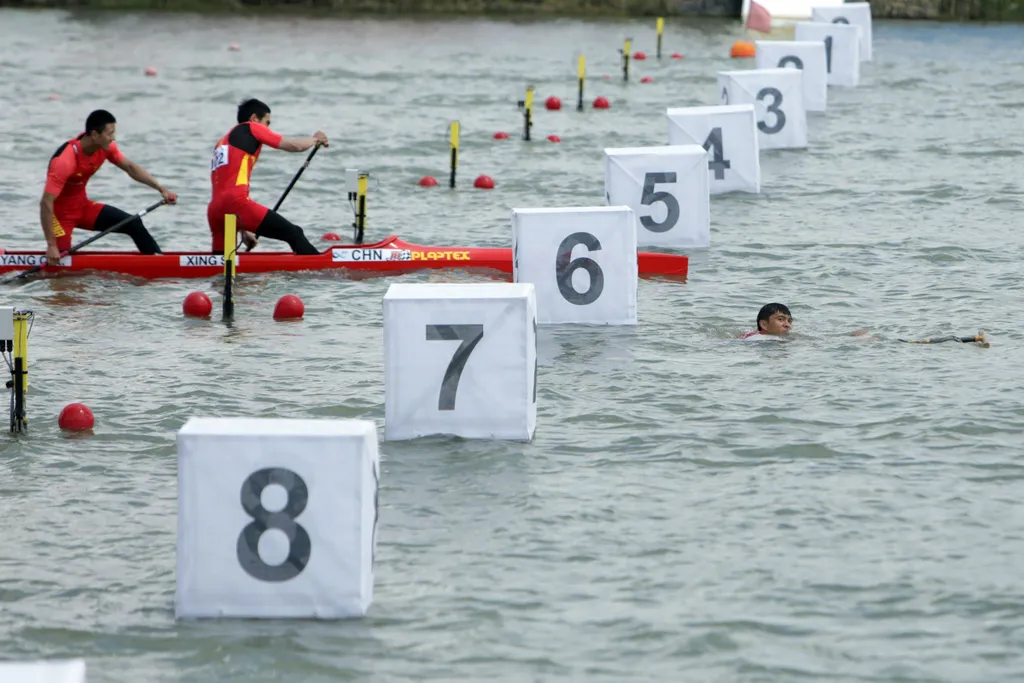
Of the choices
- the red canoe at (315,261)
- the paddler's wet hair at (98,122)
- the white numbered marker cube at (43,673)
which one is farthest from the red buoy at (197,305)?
the white numbered marker cube at (43,673)

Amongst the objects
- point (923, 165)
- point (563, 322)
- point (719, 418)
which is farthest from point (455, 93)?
point (719, 418)

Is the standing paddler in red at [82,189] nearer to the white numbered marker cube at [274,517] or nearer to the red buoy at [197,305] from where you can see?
the red buoy at [197,305]

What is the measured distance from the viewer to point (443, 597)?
7.90 m

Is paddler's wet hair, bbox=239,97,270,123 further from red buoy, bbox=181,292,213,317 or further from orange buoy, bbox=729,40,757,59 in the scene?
orange buoy, bbox=729,40,757,59

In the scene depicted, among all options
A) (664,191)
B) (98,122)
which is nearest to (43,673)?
(98,122)

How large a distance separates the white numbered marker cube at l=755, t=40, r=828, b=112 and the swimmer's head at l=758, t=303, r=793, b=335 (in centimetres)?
1431

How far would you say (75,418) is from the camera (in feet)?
34.6

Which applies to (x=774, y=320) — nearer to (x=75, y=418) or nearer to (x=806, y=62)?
(x=75, y=418)

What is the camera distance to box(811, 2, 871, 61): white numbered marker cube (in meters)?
32.9

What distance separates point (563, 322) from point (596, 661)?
20.7 feet

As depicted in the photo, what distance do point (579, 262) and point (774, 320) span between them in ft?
5.26

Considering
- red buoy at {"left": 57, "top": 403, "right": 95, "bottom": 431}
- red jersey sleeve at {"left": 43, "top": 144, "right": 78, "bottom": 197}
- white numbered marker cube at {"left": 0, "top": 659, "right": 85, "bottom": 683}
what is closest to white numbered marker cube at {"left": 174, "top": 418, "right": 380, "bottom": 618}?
white numbered marker cube at {"left": 0, "top": 659, "right": 85, "bottom": 683}

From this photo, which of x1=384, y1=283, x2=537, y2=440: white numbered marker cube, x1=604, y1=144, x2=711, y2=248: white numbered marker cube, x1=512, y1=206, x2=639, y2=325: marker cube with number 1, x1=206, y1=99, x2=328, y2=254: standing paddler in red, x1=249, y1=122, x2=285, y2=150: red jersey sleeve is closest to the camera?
x1=384, y1=283, x2=537, y2=440: white numbered marker cube

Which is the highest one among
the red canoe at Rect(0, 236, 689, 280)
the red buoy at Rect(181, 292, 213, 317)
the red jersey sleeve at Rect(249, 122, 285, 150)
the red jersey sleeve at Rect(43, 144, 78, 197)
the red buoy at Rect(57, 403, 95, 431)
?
the red jersey sleeve at Rect(249, 122, 285, 150)
